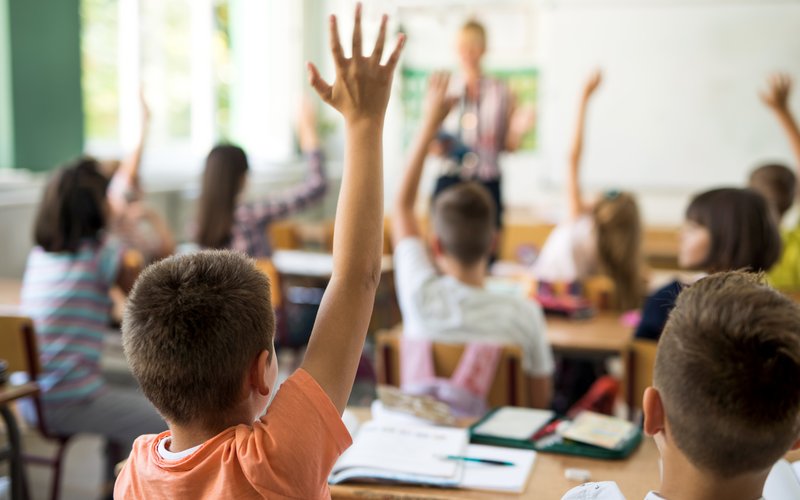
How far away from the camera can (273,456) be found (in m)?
1.14

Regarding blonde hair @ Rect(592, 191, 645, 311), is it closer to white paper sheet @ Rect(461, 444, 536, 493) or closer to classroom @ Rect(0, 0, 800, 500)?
classroom @ Rect(0, 0, 800, 500)

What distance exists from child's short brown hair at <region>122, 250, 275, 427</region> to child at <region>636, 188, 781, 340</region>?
1737 mm

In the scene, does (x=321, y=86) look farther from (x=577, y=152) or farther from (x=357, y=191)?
(x=577, y=152)

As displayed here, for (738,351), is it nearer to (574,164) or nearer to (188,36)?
(574,164)

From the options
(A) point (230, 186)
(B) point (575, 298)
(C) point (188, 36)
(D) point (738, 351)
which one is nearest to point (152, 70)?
(C) point (188, 36)

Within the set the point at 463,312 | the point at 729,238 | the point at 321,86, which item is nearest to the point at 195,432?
the point at 321,86

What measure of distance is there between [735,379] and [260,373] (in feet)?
2.04

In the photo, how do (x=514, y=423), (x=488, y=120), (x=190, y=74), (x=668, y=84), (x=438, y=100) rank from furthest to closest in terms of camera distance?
(x=190, y=74)
(x=668, y=84)
(x=488, y=120)
(x=438, y=100)
(x=514, y=423)

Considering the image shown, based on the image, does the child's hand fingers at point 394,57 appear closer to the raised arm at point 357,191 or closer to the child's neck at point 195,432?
the raised arm at point 357,191

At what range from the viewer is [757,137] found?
6.53 metres

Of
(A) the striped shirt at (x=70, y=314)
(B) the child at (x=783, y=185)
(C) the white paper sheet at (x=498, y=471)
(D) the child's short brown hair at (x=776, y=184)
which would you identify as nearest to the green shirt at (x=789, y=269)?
(B) the child at (x=783, y=185)

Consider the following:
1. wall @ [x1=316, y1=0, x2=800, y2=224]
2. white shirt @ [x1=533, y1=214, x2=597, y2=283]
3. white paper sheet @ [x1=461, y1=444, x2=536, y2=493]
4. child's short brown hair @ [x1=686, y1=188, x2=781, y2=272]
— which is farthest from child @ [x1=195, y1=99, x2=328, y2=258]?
wall @ [x1=316, y1=0, x2=800, y2=224]

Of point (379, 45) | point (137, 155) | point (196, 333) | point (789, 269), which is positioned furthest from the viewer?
point (137, 155)

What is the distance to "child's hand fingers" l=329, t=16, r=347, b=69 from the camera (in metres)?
1.29
